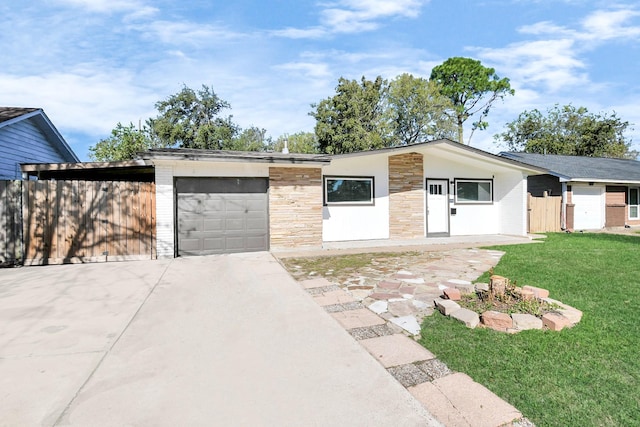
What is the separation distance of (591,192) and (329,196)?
44.9ft

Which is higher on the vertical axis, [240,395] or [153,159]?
[153,159]

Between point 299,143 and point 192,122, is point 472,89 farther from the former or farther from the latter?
point 192,122

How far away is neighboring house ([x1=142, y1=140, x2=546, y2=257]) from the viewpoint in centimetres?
779

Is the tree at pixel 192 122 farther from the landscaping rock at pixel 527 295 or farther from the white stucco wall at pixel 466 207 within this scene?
the landscaping rock at pixel 527 295

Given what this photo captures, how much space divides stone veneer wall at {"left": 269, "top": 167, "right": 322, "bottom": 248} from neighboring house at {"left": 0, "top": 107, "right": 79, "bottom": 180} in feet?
25.5

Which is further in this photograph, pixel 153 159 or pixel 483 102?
pixel 483 102

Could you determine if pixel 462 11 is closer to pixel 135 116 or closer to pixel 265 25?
pixel 265 25

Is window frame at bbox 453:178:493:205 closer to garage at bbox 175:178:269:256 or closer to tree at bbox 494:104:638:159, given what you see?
garage at bbox 175:178:269:256

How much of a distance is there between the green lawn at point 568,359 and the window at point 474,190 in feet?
23.2

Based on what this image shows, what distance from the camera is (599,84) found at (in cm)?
2064

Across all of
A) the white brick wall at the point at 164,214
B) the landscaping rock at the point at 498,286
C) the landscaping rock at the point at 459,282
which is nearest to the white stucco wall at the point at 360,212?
the white brick wall at the point at 164,214

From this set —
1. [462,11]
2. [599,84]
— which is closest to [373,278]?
[462,11]

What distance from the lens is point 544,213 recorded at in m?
13.5

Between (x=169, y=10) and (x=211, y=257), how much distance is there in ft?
20.1
